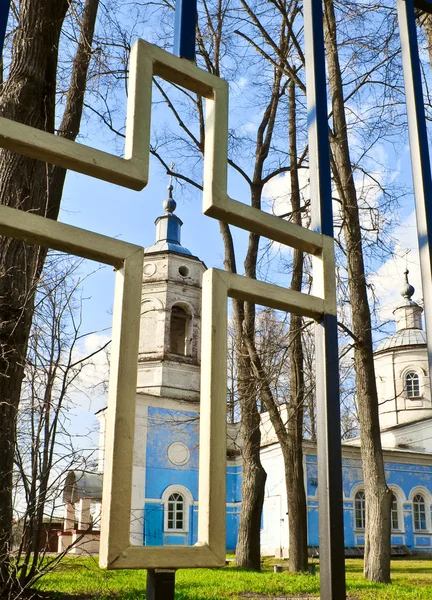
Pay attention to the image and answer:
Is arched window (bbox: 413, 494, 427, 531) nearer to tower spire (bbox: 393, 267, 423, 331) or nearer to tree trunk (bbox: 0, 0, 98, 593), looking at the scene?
tower spire (bbox: 393, 267, 423, 331)

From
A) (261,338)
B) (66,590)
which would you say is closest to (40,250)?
(66,590)

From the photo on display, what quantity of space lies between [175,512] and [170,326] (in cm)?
629

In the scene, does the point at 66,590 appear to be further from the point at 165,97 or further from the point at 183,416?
the point at 183,416

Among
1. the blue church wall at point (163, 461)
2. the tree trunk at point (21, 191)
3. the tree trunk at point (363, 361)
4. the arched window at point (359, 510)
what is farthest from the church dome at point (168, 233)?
the tree trunk at point (21, 191)

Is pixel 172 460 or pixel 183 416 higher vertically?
pixel 183 416

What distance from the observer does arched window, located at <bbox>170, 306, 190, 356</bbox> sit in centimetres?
2316

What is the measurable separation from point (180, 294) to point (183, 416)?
4.21 meters

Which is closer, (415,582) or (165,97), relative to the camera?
(415,582)

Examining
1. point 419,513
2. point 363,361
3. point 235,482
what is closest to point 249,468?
point 363,361

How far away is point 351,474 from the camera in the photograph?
22797 millimetres

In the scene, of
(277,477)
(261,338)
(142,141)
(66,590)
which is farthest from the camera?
(277,477)

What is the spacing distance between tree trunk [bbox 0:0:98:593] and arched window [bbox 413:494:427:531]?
21794mm

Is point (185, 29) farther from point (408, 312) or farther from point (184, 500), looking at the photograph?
point (408, 312)

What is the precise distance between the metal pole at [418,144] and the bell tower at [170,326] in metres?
20.7
